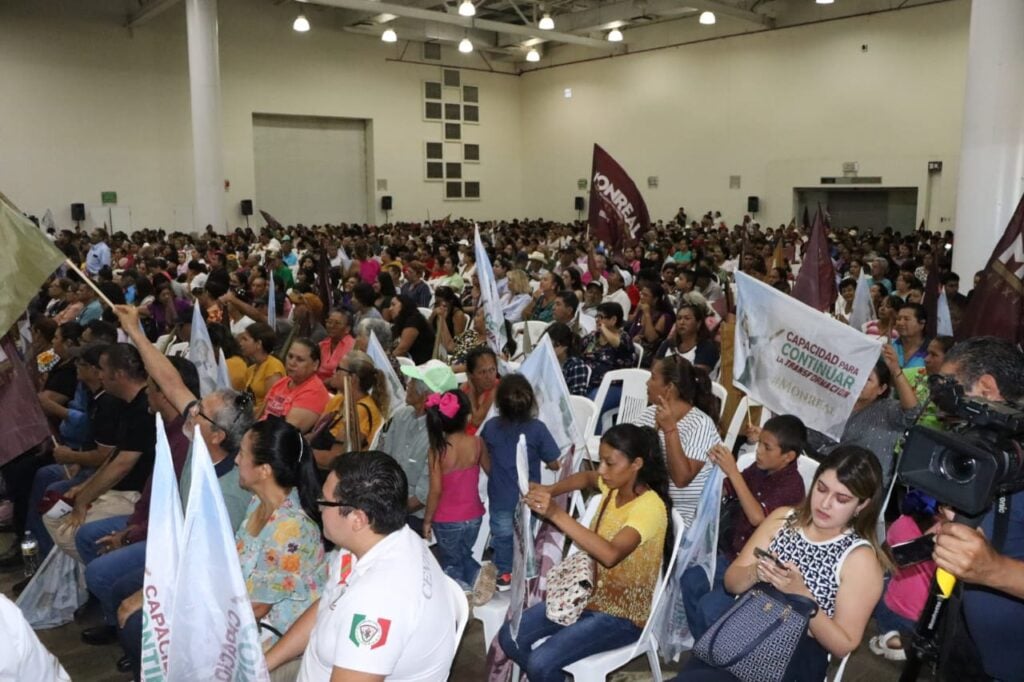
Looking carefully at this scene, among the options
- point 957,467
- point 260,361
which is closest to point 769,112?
point 260,361

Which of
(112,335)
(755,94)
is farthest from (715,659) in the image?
(755,94)

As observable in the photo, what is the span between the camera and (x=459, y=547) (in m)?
3.95

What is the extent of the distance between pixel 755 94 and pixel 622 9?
12.4ft

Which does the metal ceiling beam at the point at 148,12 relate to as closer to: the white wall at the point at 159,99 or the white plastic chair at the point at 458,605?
the white wall at the point at 159,99

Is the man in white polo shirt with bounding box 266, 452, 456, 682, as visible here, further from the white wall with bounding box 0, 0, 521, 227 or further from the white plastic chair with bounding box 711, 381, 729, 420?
the white wall with bounding box 0, 0, 521, 227

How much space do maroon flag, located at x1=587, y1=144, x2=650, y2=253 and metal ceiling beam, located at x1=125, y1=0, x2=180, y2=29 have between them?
13.1 metres

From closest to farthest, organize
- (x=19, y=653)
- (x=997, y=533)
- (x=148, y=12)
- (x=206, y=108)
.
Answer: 1. (x=997, y=533)
2. (x=19, y=653)
3. (x=206, y=108)
4. (x=148, y=12)

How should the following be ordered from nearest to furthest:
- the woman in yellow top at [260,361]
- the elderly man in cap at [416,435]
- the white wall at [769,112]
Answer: the elderly man in cap at [416,435], the woman in yellow top at [260,361], the white wall at [769,112]

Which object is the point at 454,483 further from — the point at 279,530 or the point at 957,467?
the point at 957,467

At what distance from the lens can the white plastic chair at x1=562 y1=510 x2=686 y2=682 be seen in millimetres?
2953

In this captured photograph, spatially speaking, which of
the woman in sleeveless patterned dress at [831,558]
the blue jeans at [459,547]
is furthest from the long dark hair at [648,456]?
the blue jeans at [459,547]

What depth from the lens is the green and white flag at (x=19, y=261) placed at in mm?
3301

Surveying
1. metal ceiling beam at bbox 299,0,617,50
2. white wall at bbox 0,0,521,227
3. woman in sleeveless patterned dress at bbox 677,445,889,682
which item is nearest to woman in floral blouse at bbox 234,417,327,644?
woman in sleeveless patterned dress at bbox 677,445,889,682

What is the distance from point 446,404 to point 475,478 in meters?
0.38
